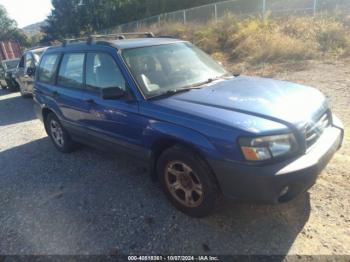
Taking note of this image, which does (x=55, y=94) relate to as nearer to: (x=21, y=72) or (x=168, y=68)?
(x=168, y=68)

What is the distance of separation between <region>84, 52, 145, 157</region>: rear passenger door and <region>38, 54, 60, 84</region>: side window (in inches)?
47.1

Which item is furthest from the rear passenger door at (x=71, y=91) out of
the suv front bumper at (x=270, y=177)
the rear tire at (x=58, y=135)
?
the suv front bumper at (x=270, y=177)

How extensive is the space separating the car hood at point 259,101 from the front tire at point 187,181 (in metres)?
0.46

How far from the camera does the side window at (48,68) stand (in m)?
5.17

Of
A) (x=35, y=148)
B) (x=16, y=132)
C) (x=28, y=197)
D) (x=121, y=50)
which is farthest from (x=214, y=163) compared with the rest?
(x=16, y=132)

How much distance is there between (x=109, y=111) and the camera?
3.84 meters

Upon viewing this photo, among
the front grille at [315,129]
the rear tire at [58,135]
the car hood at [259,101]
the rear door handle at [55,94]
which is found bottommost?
the rear tire at [58,135]

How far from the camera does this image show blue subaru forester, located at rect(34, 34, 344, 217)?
8.75 feet

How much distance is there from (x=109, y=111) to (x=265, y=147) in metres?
1.99

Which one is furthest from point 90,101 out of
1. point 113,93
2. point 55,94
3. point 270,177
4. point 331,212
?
point 331,212

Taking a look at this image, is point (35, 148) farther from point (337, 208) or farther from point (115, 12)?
point (115, 12)

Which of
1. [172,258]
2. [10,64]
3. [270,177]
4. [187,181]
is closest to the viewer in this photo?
[270,177]

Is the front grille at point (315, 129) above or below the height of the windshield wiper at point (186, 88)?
below

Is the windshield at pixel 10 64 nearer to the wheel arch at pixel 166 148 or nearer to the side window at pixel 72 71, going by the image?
the side window at pixel 72 71
